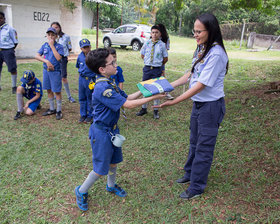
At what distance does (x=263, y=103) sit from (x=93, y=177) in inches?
174

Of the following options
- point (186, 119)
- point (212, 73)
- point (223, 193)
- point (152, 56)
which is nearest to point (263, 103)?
point (186, 119)

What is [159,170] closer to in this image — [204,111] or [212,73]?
[204,111]

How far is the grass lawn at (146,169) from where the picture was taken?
2654 mm

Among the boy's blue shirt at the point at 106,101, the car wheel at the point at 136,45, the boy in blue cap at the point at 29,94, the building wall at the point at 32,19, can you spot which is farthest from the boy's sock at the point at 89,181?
the car wheel at the point at 136,45

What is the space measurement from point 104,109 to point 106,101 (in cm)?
14

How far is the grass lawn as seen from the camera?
2.65 meters

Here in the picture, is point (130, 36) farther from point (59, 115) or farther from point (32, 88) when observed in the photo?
point (59, 115)

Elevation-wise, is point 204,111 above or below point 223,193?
above

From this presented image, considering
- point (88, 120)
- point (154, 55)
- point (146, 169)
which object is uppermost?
point (154, 55)

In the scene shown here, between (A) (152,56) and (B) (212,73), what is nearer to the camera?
(B) (212,73)

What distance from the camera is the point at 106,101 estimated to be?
2.26 m

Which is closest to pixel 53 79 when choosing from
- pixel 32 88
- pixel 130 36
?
pixel 32 88

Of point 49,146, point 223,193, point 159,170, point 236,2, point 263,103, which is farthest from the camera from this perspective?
point 236,2

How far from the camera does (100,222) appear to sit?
8.36ft
